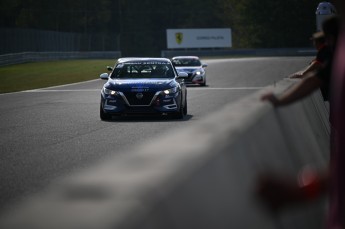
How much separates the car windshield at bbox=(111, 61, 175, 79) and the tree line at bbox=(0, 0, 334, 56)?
91.5 m

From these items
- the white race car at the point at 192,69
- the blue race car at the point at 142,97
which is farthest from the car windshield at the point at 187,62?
the blue race car at the point at 142,97

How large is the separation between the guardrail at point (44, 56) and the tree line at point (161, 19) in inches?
712

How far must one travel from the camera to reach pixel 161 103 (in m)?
20.8

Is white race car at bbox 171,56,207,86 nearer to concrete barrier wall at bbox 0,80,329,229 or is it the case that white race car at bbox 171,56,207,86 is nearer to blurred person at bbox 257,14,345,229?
concrete barrier wall at bbox 0,80,329,229

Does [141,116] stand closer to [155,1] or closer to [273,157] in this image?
[273,157]

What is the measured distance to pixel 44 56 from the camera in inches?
2987

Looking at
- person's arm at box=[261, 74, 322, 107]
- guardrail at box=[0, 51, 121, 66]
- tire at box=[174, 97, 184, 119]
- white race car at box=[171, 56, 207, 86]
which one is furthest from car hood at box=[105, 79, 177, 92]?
guardrail at box=[0, 51, 121, 66]

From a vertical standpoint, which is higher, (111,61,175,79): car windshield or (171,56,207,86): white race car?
(111,61,175,79): car windshield

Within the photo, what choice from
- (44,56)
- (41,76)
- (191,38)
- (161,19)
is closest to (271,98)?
(41,76)

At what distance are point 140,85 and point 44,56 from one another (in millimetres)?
56124

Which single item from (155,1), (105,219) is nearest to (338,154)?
(105,219)

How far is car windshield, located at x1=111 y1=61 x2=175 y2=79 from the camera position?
22.1 metres

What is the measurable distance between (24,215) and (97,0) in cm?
13592

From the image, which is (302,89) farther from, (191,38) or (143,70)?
(191,38)
